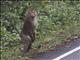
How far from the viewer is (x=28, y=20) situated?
10867 millimetres

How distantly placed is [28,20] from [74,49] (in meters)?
1.90

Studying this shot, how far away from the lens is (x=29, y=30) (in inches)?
429

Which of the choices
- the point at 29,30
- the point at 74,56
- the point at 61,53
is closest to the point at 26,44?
the point at 29,30

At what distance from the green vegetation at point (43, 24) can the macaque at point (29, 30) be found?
0.35 meters

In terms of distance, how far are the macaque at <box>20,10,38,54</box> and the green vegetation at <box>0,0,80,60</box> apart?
35cm

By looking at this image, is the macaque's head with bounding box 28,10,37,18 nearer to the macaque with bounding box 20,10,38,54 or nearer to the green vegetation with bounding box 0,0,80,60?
the macaque with bounding box 20,10,38,54

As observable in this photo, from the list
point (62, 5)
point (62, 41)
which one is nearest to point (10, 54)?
point (62, 41)

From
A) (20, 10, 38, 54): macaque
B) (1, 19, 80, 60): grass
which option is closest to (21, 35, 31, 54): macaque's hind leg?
(20, 10, 38, 54): macaque

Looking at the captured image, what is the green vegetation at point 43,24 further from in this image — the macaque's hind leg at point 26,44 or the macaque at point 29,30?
the macaque at point 29,30

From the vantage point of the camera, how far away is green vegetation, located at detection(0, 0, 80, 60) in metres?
12.3

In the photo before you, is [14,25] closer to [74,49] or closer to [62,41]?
[62,41]

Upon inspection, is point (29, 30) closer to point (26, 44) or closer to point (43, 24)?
point (26, 44)

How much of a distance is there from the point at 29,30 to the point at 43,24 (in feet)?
13.3

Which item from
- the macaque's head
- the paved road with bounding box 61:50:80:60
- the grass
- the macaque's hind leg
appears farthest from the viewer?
the grass
